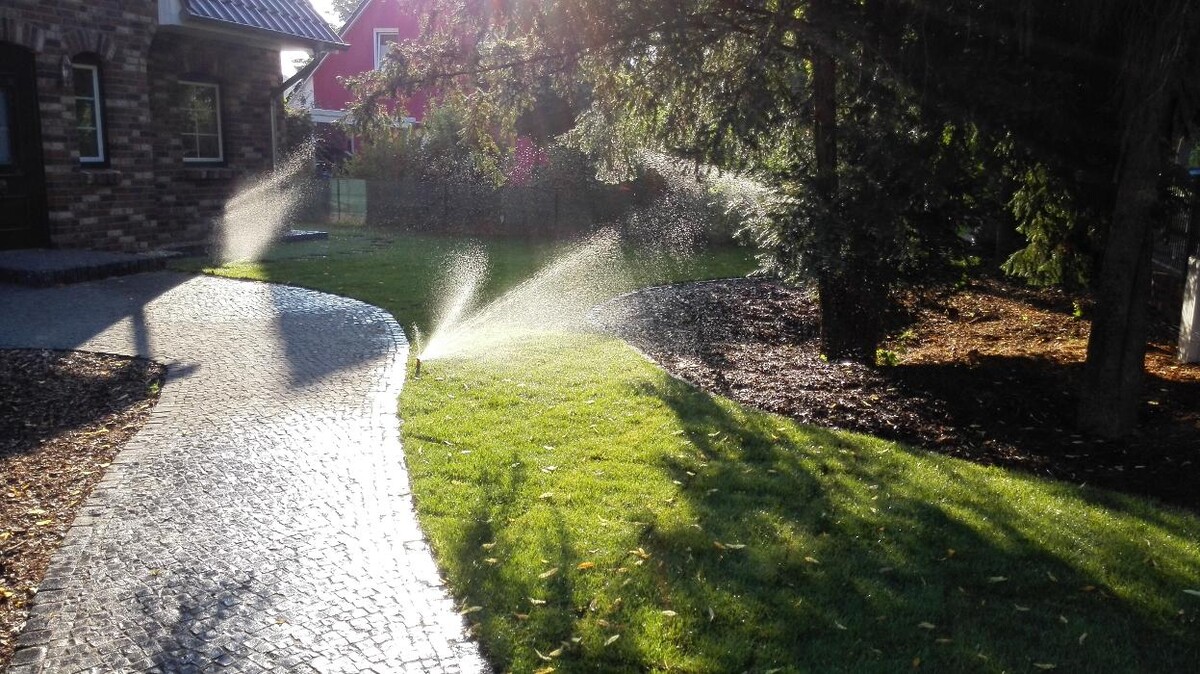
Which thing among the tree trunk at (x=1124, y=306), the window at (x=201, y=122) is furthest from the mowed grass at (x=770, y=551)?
Answer: the window at (x=201, y=122)

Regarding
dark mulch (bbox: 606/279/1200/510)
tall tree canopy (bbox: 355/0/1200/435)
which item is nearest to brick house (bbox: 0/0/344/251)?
tall tree canopy (bbox: 355/0/1200/435)

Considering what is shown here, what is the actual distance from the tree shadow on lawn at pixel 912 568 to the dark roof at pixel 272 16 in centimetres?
1277

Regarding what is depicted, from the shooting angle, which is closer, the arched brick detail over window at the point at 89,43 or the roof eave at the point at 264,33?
the arched brick detail over window at the point at 89,43

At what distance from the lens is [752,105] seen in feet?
22.9

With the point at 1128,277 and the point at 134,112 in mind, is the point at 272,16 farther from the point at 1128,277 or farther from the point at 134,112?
the point at 1128,277

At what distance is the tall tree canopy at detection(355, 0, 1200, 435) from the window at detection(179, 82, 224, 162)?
9.46 metres

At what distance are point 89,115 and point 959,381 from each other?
12.6 meters

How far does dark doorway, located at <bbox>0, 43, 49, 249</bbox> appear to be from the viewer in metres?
12.7

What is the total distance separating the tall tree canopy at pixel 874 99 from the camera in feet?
20.1

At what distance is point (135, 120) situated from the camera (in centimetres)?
1418

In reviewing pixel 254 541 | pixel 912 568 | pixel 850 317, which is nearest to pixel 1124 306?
pixel 850 317

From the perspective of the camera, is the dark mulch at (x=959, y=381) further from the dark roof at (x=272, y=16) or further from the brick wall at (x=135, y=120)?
the dark roof at (x=272, y=16)

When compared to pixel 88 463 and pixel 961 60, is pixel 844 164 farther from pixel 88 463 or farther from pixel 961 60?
pixel 88 463

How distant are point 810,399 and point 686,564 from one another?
3.28m
